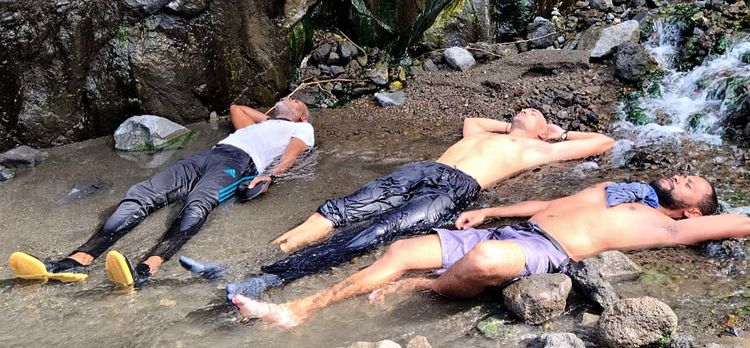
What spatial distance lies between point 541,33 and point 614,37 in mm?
1044

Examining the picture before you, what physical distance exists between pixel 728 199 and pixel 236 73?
16.1ft

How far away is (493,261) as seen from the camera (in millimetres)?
3346

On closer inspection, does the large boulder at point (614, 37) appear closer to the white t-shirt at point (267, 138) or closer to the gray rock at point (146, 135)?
the white t-shirt at point (267, 138)

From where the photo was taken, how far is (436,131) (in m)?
6.46

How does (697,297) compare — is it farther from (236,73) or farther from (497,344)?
(236,73)

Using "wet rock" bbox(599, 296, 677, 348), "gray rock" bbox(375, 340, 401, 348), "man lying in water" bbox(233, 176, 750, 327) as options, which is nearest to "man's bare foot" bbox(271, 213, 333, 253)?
"man lying in water" bbox(233, 176, 750, 327)

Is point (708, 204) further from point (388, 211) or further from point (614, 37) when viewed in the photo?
point (614, 37)

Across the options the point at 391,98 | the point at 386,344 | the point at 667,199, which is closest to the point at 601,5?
the point at 391,98

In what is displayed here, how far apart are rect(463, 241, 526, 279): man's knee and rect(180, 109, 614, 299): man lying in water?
952 millimetres

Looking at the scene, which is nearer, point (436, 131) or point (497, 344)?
point (497, 344)

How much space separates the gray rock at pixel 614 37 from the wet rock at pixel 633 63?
27 cm

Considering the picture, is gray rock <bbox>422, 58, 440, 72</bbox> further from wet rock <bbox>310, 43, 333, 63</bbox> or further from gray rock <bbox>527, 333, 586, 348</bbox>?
gray rock <bbox>527, 333, 586, 348</bbox>

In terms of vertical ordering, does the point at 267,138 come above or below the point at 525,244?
above

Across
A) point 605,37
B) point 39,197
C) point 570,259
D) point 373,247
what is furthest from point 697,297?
point 39,197
